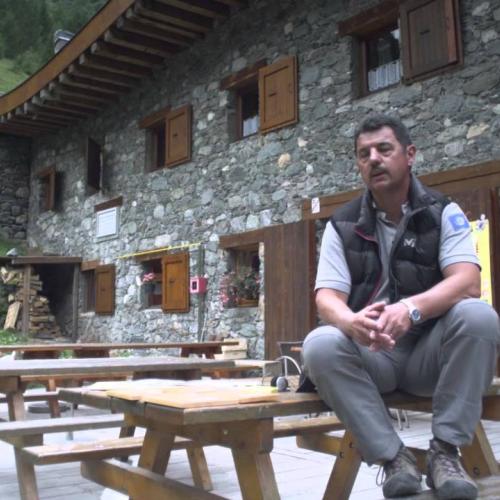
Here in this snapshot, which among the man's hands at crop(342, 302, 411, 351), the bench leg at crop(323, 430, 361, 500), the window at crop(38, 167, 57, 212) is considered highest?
the window at crop(38, 167, 57, 212)

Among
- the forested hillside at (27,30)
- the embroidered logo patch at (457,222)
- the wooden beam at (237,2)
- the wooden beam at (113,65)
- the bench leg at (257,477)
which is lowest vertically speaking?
the bench leg at (257,477)

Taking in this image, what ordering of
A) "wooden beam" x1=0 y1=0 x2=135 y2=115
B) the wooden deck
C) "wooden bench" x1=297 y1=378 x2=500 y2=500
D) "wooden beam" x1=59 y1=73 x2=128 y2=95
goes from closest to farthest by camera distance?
"wooden bench" x1=297 y1=378 x2=500 y2=500
the wooden deck
"wooden beam" x1=0 y1=0 x2=135 y2=115
"wooden beam" x1=59 y1=73 x2=128 y2=95

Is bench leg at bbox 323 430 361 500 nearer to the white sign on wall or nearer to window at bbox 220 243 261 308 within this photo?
window at bbox 220 243 261 308

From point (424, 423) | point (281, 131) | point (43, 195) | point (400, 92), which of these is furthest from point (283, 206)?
point (43, 195)

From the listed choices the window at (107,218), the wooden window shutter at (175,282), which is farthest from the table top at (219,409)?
the window at (107,218)

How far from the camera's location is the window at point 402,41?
20.8 feet

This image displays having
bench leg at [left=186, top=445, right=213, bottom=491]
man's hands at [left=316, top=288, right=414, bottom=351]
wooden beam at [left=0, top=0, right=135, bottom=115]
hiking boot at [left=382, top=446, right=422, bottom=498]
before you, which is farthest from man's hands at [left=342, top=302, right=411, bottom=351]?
wooden beam at [left=0, top=0, right=135, bottom=115]

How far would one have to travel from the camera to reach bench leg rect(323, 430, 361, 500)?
6.82 ft

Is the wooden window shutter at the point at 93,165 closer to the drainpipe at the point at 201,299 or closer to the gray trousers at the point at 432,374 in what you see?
the drainpipe at the point at 201,299

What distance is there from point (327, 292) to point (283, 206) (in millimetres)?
5958

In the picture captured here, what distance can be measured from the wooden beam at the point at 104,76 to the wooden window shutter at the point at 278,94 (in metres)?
3.18

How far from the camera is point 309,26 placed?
7859 mm

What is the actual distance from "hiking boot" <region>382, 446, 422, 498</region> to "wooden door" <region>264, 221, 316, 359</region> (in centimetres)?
578

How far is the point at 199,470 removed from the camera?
9.99ft
